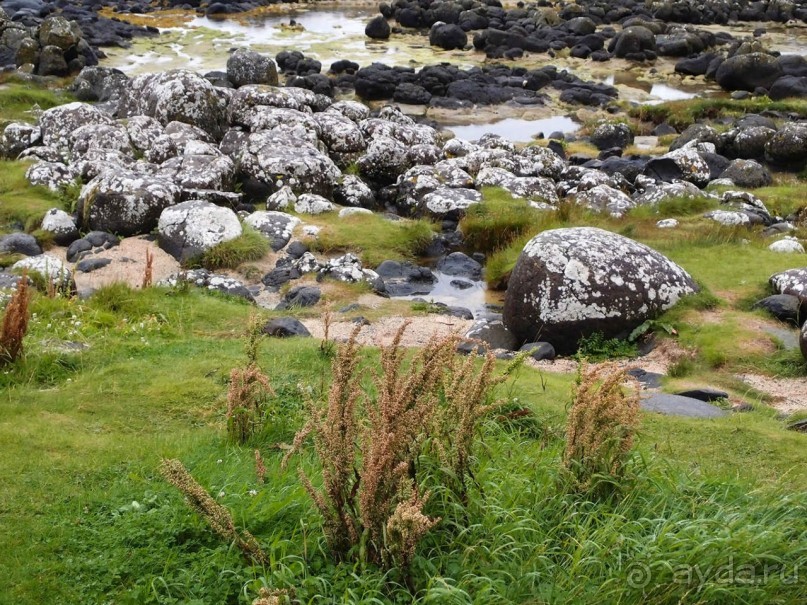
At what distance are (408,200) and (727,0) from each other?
48060 mm

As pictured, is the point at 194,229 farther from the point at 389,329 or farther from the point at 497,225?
the point at 497,225

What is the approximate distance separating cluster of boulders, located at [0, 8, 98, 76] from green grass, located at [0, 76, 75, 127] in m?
3.51

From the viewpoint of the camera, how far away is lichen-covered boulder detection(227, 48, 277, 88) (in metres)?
28.7

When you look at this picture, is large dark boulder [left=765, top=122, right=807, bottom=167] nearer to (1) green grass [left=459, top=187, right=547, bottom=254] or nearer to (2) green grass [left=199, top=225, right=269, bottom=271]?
(1) green grass [left=459, top=187, right=547, bottom=254]

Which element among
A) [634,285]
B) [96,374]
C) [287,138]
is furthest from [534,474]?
[287,138]

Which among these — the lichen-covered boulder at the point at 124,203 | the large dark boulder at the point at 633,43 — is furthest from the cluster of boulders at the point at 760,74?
the lichen-covered boulder at the point at 124,203

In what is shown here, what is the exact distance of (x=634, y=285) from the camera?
39.2 feet

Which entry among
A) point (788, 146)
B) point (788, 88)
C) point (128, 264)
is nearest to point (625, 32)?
point (788, 88)

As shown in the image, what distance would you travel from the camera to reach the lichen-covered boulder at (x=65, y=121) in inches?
832

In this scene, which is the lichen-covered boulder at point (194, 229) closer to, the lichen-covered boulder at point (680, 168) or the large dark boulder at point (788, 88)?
the lichen-covered boulder at point (680, 168)

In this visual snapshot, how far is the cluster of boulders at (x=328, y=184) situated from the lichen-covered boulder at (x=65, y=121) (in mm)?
38

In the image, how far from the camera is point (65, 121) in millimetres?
21344

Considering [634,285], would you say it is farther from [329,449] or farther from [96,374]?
[329,449]

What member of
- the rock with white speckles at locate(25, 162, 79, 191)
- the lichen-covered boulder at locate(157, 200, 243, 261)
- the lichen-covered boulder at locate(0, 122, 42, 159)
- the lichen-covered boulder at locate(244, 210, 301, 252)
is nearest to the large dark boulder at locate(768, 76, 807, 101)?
the lichen-covered boulder at locate(244, 210, 301, 252)
